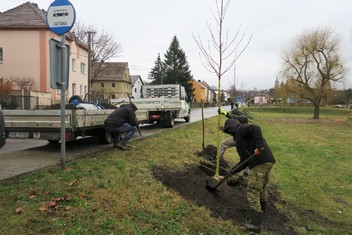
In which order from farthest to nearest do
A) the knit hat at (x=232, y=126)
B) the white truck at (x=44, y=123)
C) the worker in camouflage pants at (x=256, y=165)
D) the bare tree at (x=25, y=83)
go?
the bare tree at (x=25, y=83) → the white truck at (x=44, y=123) → the knit hat at (x=232, y=126) → the worker in camouflage pants at (x=256, y=165)

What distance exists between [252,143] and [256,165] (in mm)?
343

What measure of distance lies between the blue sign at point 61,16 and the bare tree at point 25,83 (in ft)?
89.4

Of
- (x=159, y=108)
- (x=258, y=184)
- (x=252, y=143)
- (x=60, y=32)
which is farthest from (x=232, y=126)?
(x=159, y=108)

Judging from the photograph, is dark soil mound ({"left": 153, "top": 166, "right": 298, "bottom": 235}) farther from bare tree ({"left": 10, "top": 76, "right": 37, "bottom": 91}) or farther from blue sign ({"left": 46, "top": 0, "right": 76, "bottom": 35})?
bare tree ({"left": 10, "top": 76, "right": 37, "bottom": 91})

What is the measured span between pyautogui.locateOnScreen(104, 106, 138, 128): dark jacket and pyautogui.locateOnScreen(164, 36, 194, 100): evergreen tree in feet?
191

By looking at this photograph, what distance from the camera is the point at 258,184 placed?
5.32 m

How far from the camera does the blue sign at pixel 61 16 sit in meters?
5.63

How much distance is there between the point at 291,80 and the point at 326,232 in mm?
37908

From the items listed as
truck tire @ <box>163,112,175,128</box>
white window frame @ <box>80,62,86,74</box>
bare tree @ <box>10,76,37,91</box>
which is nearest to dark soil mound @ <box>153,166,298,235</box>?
truck tire @ <box>163,112,175,128</box>

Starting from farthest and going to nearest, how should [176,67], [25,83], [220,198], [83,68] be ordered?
[176,67]
[83,68]
[25,83]
[220,198]

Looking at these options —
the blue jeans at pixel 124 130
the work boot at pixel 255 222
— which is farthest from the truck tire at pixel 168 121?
the work boot at pixel 255 222

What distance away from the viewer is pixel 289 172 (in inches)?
406

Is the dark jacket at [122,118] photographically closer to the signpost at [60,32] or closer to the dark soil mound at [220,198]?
the dark soil mound at [220,198]

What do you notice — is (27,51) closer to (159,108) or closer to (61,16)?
(159,108)
